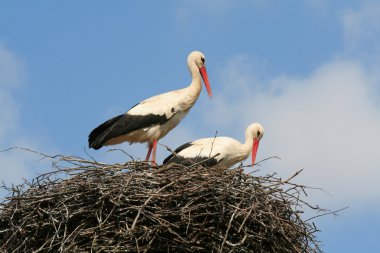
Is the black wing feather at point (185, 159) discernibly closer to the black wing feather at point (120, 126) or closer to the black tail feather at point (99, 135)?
the black wing feather at point (120, 126)

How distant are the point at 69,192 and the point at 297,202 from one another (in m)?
2.05

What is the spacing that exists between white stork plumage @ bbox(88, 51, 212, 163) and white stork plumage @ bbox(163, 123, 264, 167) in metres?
0.31

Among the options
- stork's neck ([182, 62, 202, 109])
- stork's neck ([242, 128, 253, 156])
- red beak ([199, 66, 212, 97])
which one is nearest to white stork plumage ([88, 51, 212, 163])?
stork's neck ([182, 62, 202, 109])

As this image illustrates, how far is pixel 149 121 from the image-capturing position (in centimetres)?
1105

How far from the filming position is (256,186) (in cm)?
887

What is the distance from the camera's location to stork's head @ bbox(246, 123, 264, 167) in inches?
461

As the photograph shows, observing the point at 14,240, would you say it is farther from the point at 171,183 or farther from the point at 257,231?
the point at 257,231

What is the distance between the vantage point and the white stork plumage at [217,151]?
1075 cm

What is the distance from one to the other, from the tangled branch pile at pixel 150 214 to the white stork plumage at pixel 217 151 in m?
1.80

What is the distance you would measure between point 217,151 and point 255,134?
982mm

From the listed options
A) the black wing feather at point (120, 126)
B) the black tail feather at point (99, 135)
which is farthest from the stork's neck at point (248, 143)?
the black tail feather at point (99, 135)

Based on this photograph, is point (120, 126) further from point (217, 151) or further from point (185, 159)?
point (217, 151)

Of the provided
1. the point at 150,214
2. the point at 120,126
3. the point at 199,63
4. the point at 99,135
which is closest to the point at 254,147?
the point at 199,63

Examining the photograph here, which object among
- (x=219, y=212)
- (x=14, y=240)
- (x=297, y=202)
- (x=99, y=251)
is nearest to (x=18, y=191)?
(x=14, y=240)
